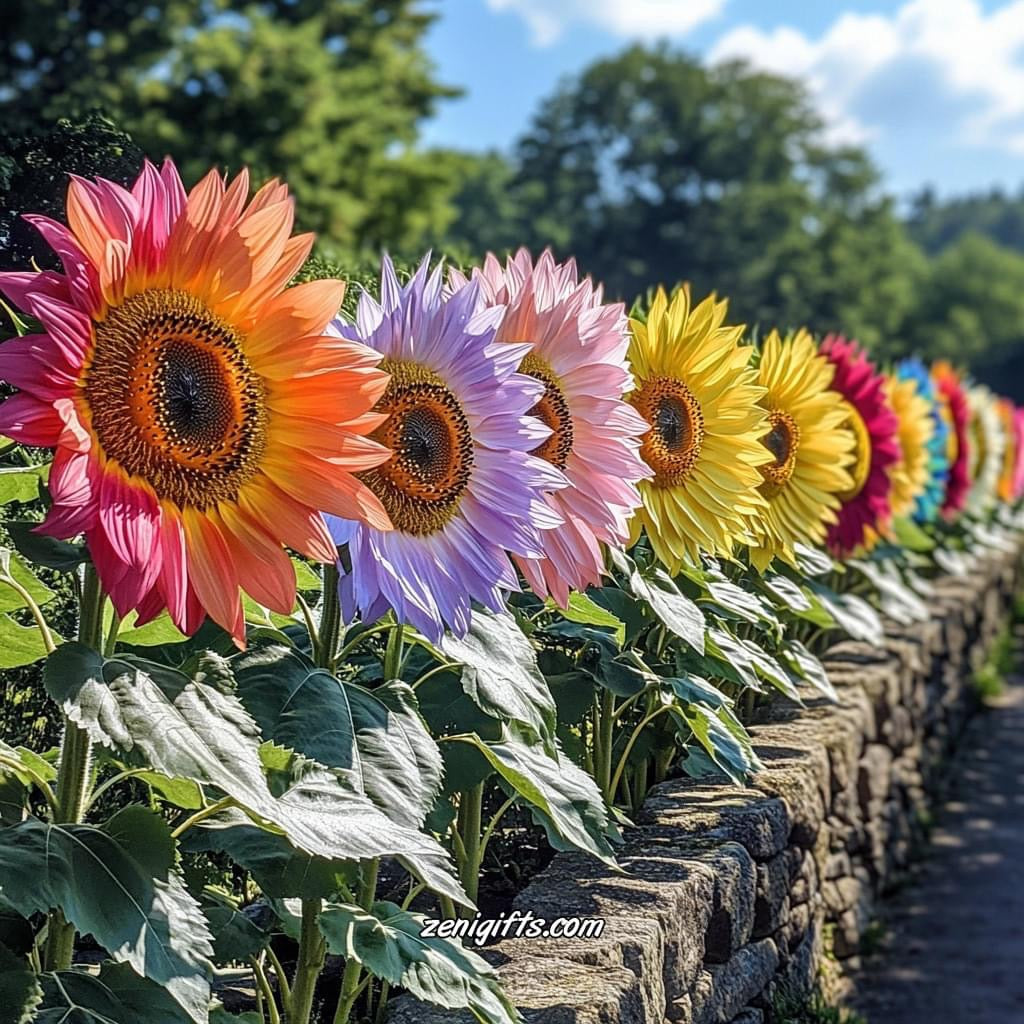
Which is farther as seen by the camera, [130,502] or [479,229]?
[479,229]

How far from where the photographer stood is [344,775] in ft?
6.09

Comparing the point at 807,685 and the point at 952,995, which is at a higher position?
the point at 807,685

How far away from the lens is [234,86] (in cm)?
2331

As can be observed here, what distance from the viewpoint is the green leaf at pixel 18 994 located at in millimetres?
1610

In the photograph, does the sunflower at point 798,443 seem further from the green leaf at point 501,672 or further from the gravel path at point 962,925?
the gravel path at point 962,925

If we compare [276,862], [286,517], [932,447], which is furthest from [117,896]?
[932,447]

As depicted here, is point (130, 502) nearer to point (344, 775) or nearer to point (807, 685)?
point (344, 775)

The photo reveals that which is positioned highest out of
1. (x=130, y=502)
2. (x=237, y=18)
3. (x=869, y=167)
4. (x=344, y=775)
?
(x=869, y=167)

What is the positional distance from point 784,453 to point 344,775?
7.28 feet

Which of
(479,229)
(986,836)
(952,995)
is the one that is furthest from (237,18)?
(479,229)

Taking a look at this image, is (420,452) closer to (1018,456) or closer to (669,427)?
(669,427)

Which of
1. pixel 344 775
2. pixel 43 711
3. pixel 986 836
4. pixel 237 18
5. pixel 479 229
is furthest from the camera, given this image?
pixel 479 229

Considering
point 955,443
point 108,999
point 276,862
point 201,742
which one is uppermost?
point 955,443

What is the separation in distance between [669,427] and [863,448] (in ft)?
6.56
